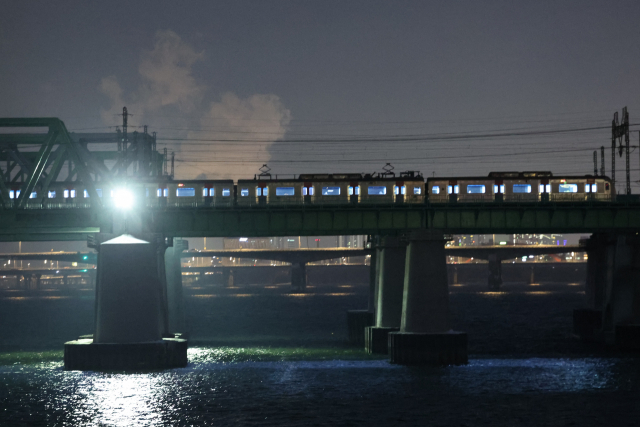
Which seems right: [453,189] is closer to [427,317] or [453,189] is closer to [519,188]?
[519,188]

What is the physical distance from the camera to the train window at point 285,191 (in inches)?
3093

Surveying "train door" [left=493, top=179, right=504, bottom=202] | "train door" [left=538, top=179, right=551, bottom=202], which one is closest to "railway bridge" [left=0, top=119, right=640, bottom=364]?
"train door" [left=538, top=179, right=551, bottom=202]

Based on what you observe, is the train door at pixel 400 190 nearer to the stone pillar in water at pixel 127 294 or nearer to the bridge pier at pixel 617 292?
the bridge pier at pixel 617 292

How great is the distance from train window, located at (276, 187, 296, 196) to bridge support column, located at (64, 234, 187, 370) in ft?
73.7

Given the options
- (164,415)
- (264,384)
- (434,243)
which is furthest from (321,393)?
(434,243)

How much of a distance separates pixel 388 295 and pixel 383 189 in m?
11.0

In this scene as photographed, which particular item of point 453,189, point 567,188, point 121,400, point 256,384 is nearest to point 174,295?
point 453,189

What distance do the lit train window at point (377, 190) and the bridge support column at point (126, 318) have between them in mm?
25739

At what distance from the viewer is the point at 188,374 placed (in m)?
57.1

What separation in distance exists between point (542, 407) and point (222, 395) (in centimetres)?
1806

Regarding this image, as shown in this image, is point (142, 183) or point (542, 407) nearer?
point (542, 407)

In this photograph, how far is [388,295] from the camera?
71.8m

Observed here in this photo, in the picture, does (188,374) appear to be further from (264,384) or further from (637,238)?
(637,238)

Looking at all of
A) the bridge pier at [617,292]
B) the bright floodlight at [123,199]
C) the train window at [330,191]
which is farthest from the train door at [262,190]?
the bridge pier at [617,292]
